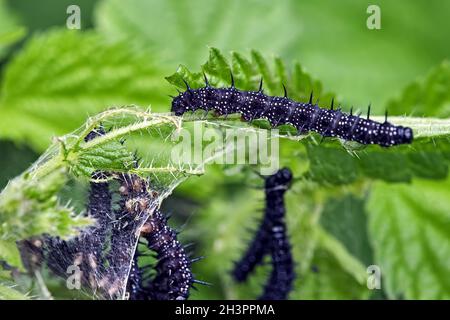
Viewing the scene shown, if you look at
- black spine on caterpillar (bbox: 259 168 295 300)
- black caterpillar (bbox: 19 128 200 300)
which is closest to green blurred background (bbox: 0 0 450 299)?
black spine on caterpillar (bbox: 259 168 295 300)

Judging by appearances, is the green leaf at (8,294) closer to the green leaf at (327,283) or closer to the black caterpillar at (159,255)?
the black caterpillar at (159,255)

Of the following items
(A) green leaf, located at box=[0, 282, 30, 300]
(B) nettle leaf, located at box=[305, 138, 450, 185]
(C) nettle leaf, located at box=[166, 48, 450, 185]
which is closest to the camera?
(A) green leaf, located at box=[0, 282, 30, 300]

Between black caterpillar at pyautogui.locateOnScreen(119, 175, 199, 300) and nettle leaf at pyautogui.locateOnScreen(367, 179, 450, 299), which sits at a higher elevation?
nettle leaf at pyautogui.locateOnScreen(367, 179, 450, 299)

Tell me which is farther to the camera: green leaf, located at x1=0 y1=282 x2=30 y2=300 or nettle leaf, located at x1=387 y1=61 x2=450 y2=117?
nettle leaf, located at x1=387 y1=61 x2=450 y2=117

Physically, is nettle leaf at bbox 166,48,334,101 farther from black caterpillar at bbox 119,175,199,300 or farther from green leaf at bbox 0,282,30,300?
green leaf at bbox 0,282,30,300

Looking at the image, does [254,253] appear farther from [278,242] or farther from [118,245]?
[118,245]

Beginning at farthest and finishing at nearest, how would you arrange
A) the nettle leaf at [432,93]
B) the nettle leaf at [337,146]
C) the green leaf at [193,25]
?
the green leaf at [193,25] < the nettle leaf at [432,93] < the nettle leaf at [337,146]

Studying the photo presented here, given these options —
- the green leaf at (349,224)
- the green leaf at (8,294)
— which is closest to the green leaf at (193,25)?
the green leaf at (349,224)

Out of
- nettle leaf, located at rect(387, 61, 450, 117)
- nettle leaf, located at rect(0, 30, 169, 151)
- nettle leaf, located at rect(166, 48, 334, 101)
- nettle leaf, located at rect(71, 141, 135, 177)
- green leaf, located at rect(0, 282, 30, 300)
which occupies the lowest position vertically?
green leaf, located at rect(0, 282, 30, 300)
